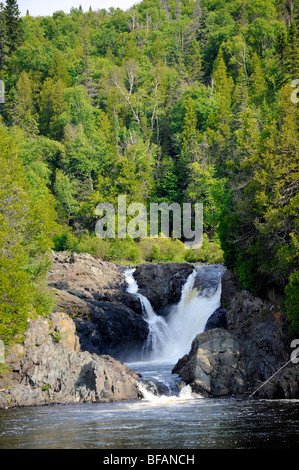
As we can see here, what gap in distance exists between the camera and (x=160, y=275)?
135 feet

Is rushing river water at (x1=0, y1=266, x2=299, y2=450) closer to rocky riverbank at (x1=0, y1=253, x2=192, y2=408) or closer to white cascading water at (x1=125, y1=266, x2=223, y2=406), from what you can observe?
rocky riverbank at (x1=0, y1=253, x2=192, y2=408)

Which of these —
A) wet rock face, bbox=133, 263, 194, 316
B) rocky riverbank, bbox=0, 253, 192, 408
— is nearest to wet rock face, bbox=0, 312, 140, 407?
rocky riverbank, bbox=0, 253, 192, 408

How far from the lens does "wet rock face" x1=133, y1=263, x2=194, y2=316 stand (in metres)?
40.1

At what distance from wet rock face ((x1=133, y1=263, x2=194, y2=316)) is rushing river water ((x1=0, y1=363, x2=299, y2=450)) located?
623 inches

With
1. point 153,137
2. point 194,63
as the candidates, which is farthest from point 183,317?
point 194,63

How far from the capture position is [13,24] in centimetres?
10306

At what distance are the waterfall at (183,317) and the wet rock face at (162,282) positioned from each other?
0.42 metres

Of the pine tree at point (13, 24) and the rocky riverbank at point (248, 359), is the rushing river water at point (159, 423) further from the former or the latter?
the pine tree at point (13, 24)

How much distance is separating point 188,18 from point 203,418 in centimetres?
10541

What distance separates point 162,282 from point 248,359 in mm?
14890

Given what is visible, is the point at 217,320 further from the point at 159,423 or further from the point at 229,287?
the point at 159,423

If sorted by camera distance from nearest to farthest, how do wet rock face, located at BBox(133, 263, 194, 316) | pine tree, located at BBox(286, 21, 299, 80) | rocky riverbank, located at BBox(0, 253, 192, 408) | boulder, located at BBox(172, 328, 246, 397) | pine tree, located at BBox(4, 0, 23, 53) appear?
rocky riverbank, located at BBox(0, 253, 192, 408)
boulder, located at BBox(172, 328, 246, 397)
wet rock face, located at BBox(133, 263, 194, 316)
pine tree, located at BBox(286, 21, 299, 80)
pine tree, located at BBox(4, 0, 23, 53)

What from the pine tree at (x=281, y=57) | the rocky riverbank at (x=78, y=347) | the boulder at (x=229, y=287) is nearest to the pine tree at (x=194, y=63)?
the pine tree at (x=281, y=57)

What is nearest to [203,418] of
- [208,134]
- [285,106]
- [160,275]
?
[285,106]
